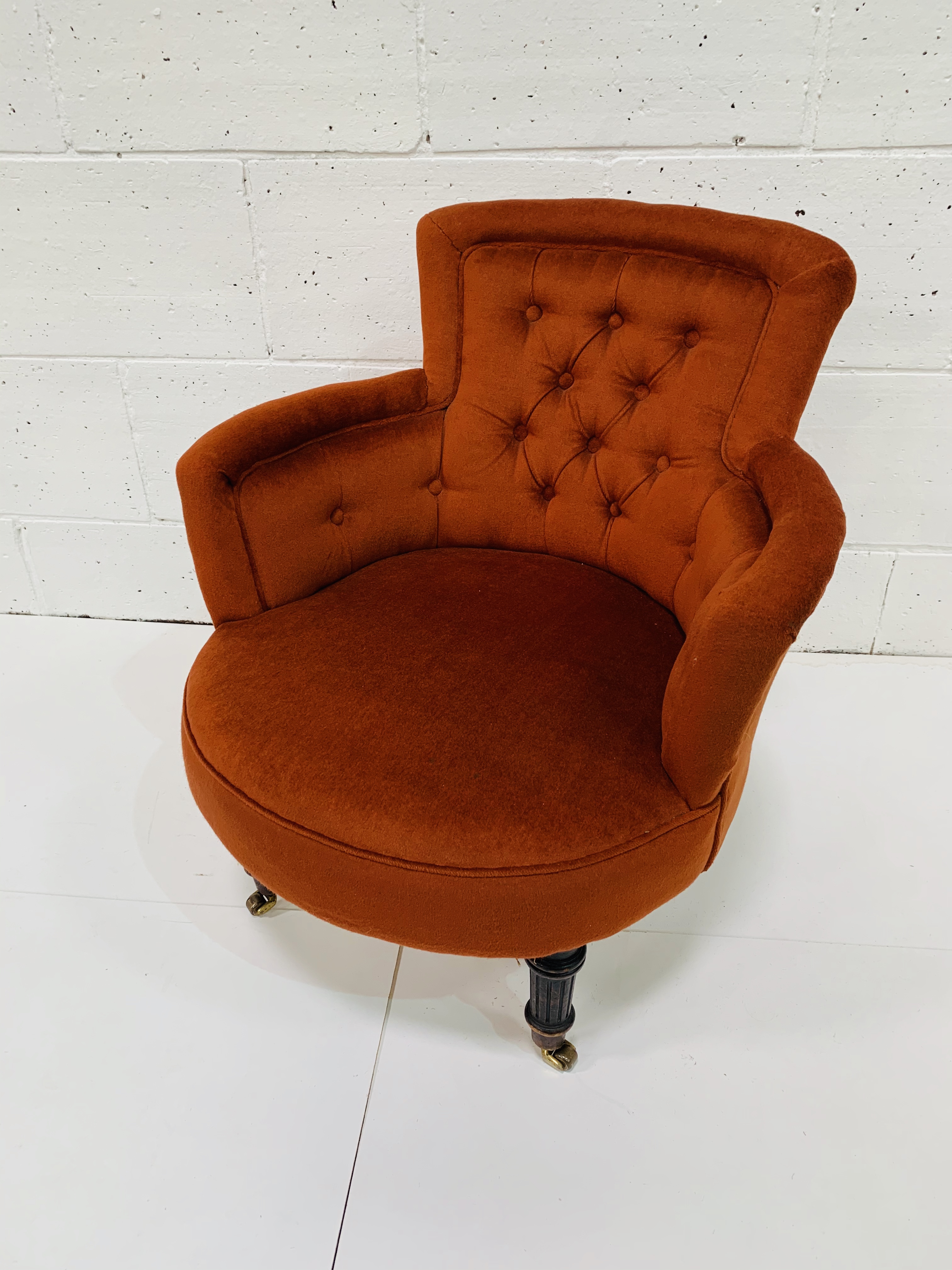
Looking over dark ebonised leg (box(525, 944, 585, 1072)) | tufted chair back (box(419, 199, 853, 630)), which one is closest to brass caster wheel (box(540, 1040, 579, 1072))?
dark ebonised leg (box(525, 944, 585, 1072))

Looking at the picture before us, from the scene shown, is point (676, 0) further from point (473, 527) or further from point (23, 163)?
point (23, 163)

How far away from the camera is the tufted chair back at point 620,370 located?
3.55 feet

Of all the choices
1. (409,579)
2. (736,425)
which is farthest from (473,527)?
(736,425)

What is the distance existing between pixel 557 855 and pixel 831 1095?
52 centimetres

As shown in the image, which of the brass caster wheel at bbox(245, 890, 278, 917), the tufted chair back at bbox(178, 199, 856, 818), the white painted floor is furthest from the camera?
the brass caster wheel at bbox(245, 890, 278, 917)

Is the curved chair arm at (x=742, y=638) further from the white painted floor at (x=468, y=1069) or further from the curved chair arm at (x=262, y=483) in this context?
the curved chair arm at (x=262, y=483)

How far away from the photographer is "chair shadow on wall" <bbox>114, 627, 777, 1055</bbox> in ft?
3.79

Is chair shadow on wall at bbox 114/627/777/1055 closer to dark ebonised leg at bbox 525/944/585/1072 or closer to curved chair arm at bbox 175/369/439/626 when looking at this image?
dark ebonised leg at bbox 525/944/585/1072

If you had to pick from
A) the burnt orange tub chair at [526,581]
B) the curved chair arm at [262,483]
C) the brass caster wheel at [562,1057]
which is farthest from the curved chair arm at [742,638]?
the curved chair arm at [262,483]

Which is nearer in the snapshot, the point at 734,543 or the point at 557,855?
the point at 557,855

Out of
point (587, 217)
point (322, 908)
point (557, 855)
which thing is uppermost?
point (587, 217)

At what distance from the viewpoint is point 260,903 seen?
1266 mm

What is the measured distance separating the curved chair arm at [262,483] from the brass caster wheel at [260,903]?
0.40 m

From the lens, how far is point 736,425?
44.0 inches
